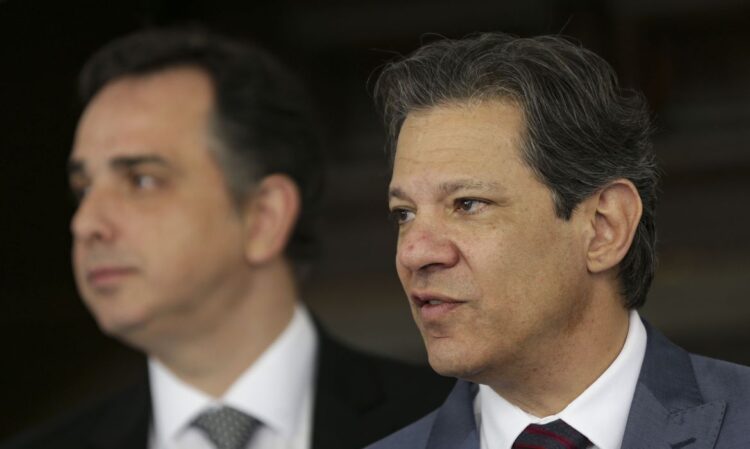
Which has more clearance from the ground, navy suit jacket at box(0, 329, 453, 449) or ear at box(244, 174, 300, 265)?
ear at box(244, 174, 300, 265)

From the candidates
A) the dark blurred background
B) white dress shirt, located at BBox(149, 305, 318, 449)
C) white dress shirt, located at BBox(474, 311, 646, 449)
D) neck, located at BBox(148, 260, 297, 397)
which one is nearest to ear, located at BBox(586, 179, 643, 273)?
white dress shirt, located at BBox(474, 311, 646, 449)

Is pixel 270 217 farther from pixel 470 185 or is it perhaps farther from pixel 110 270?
pixel 470 185

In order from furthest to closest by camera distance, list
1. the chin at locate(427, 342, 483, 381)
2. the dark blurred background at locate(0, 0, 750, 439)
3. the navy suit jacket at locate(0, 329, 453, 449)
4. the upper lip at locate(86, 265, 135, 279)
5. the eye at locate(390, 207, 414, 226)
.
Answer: the dark blurred background at locate(0, 0, 750, 439) < the upper lip at locate(86, 265, 135, 279) < the navy suit jacket at locate(0, 329, 453, 449) < the eye at locate(390, 207, 414, 226) < the chin at locate(427, 342, 483, 381)

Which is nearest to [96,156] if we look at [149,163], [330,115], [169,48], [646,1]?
[149,163]

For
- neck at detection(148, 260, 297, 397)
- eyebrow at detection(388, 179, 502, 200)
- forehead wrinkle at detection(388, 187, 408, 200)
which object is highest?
eyebrow at detection(388, 179, 502, 200)

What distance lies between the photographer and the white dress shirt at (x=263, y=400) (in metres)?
3.37

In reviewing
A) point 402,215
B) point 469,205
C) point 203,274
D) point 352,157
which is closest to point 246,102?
point 203,274

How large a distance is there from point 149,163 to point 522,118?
1.38m

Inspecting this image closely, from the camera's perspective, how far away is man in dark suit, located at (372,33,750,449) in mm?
2301

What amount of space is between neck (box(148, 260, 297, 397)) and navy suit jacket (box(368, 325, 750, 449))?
104 centimetres

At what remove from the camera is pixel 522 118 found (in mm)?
2357

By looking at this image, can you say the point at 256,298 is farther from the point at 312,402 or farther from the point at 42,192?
the point at 42,192

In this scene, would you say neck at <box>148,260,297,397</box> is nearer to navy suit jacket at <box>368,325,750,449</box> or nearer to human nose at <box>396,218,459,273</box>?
navy suit jacket at <box>368,325,750,449</box>

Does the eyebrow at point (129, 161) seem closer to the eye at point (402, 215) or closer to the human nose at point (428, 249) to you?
the eye at point (402, 215)
